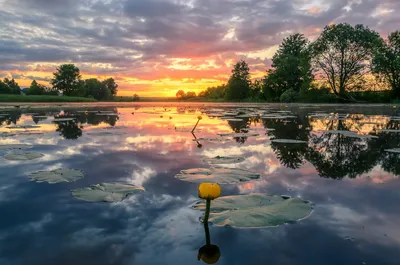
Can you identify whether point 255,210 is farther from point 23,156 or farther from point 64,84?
point 64,84

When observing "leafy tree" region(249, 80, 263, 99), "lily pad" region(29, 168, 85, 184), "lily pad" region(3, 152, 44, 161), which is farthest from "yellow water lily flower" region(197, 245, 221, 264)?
"leafy tree" region(249, 80, 263, 99)

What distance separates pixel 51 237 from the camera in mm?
1496

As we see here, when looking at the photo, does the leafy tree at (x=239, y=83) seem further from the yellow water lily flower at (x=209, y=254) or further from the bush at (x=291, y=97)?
the yellow water lily flower at (x=209, y=254)

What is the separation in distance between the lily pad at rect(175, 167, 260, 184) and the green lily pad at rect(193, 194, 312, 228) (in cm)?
48

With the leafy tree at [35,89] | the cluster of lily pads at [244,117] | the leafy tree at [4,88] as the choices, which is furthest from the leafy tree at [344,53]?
the leafy tree at [4,88]

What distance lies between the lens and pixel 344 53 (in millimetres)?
28859

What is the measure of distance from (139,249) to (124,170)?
1.64 m

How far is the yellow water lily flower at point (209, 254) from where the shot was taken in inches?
50.9

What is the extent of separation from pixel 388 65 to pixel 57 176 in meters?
33.1

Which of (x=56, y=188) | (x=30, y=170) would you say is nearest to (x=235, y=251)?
(x=56, y=188)

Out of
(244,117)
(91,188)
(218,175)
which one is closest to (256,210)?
(218,175)

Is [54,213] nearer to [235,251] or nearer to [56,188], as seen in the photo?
[56,188]

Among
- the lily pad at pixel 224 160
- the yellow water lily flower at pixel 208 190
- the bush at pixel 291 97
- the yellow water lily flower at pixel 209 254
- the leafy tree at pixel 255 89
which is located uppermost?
the leafy tree at pixel 255 89

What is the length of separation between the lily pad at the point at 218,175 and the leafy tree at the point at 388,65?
3106cm
